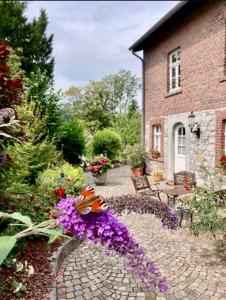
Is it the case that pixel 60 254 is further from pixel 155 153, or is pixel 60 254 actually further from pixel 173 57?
pixel 173 57

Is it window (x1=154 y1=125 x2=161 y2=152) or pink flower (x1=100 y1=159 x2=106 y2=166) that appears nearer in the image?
pink flower (x1=100 y1=159 x2=106 y2=166)

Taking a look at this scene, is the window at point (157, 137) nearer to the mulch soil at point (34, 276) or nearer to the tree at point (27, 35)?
the tree at point (27, 35)

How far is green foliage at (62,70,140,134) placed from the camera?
1117 inches

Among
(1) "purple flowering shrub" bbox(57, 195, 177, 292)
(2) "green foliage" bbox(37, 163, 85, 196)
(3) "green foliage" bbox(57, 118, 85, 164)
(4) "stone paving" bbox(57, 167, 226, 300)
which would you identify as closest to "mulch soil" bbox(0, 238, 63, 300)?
(4) "stone paving" bbox(57, 167, 226, 300)

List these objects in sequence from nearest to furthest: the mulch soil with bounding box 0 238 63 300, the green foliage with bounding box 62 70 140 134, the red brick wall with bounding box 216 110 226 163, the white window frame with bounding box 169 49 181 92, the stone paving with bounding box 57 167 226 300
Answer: the mulch soil with bounding box 0 238 63 300
the stone paving with bounding box 57 167 226 300
the red brick wall with bounding box 216 110 226 163
the white window frame with bounding box 169 49 181 92
the green foliage with bounding box 62 70 140 134

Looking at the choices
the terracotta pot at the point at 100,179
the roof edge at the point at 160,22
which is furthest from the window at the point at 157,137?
the roof edge at the point at 160,22

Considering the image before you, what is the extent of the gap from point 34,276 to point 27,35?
16274 millimetres

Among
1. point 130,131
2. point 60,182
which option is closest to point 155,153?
point 60,182

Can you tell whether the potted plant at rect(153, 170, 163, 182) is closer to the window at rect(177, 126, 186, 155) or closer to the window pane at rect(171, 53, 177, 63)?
the window at rect(177, 126, 186, 155)

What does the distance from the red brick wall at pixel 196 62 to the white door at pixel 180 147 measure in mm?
811

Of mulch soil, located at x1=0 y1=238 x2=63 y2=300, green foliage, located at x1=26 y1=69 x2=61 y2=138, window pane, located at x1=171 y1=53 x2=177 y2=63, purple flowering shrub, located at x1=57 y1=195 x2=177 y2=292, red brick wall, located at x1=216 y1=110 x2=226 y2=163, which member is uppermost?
window pane, located at x1=171 y1=53 x2=177 y2=63

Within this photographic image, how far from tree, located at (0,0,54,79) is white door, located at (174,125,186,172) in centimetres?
854

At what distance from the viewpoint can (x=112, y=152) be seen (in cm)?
1783

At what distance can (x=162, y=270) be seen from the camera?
3924 mm
